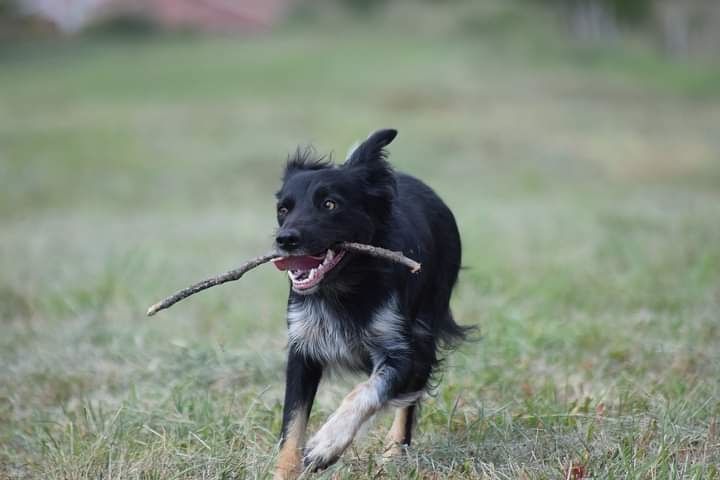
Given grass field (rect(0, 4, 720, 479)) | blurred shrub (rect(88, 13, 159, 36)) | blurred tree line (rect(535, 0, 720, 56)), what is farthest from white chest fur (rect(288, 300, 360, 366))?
blurred tree line (rect(535, 0, 720, 56))

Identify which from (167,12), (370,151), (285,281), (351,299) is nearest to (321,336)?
(351,299)

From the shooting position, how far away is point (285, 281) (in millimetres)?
A: 10656

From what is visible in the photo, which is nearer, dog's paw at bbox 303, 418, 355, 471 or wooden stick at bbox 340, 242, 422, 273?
dog's paw at bbox 303, 418, 355, 471

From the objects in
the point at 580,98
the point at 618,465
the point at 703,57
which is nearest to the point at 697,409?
the point at 618,465

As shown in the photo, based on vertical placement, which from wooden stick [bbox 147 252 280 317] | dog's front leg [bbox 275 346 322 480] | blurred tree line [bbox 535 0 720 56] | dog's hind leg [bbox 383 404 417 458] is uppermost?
wooden stick [bbox 147 252 280 317]

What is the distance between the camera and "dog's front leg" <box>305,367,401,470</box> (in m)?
4.19

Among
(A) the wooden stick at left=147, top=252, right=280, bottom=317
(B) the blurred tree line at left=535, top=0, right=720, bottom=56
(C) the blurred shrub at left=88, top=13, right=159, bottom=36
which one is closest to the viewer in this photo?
(A) the wooden stick at left=147, top=252, right=280, bottom=317

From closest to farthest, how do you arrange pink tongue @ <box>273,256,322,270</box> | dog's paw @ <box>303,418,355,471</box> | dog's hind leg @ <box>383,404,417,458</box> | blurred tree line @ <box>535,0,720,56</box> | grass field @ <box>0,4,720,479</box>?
dog's paw @ <box>303,418,355,471</box> < pink tongue @ <box>273,256,322,270</box> < grass field @ <box>0,4,720,479</box> < dog's hind leg @ <box>383,404,417,458</box> < blurred tree line @ <box>535,0,720,56</box>

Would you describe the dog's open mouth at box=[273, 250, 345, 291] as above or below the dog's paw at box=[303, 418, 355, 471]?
above

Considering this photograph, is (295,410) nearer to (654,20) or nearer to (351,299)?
(351,299)

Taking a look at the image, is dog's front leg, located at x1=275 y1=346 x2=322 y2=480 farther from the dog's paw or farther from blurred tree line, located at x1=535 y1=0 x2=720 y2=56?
blurred tree line, located at x1=535 y1=0 x2=720 y2=56

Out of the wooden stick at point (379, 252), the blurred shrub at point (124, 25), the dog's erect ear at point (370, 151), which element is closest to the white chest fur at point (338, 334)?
the wooden stick at point (379, 252)

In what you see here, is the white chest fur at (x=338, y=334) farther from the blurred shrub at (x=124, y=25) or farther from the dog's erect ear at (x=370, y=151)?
the blurred shrub at (x=124, y=25)

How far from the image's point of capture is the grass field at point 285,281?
4.82 m
